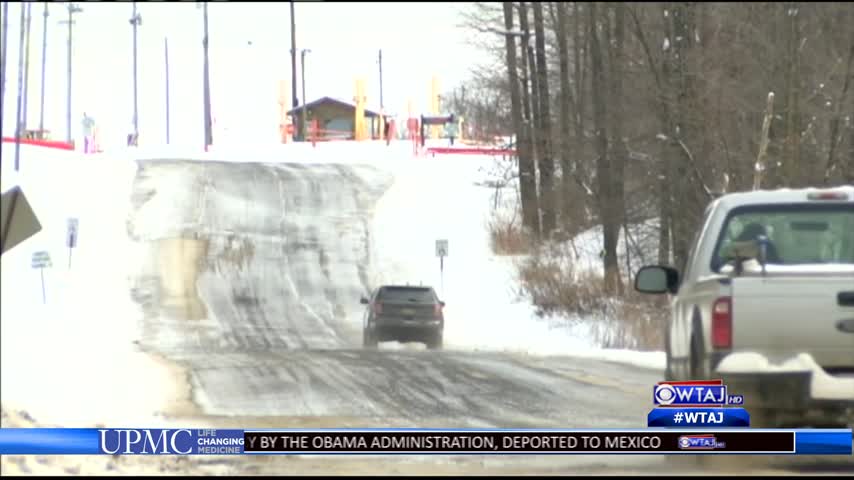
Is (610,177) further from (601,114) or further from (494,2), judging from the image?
(494,2)

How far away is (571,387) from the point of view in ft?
30.6

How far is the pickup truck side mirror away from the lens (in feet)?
20.7

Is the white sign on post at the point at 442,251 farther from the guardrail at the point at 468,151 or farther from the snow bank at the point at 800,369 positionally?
the snow bank at the point at 800,369

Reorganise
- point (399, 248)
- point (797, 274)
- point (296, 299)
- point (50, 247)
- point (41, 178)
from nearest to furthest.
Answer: point (797, 274)
point (41, 178)
point (50, 247)
point (296, 299)
point (399, 248)

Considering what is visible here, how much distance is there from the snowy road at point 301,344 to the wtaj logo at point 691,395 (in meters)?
0.76

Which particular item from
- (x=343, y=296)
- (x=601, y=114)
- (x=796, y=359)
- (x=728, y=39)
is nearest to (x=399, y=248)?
(x=343, y=296)

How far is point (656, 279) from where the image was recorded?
20.8ft

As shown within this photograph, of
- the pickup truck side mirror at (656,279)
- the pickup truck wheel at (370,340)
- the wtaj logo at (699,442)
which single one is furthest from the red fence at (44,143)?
the pickup truck wheel at (370,340)

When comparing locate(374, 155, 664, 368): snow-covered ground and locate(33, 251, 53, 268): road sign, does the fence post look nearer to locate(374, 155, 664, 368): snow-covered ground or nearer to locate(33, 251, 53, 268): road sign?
locate(374, 155, 664, 368): snow-covered ground

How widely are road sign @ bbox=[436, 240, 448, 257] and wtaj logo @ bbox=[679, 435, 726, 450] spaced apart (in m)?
22.3

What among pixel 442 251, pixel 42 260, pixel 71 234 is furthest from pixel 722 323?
pixel 442 251

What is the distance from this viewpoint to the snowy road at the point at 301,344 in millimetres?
7863

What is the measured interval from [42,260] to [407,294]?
6031mm

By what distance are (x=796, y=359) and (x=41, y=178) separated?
735 cm
